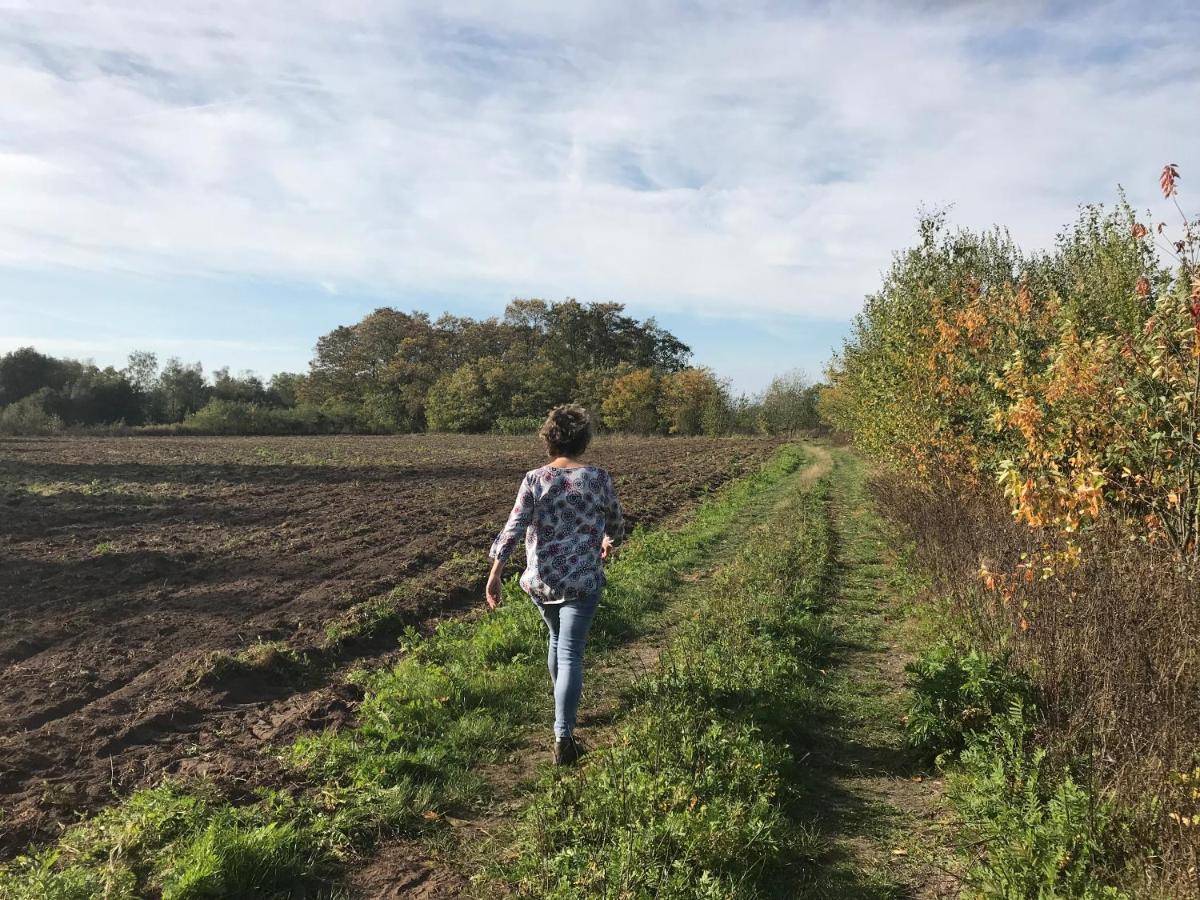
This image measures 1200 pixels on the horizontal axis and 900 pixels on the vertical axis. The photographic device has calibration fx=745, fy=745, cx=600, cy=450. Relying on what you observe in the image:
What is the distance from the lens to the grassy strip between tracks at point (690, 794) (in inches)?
129

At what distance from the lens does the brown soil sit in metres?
4.78

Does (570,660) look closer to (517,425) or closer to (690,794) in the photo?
(690,794)

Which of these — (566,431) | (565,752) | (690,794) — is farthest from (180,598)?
(690,794)

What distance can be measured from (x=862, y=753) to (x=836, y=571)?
582 cm

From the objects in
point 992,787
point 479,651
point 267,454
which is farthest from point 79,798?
point 267,454

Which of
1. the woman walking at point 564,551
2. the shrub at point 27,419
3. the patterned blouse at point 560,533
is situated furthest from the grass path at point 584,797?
the shrub at point 27,419

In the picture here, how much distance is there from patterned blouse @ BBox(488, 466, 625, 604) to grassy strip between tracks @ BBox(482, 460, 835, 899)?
101 centimetres

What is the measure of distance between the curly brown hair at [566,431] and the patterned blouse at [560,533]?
15cm

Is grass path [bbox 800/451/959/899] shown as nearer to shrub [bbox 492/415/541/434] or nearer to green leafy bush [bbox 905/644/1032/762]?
green leafy bush [bbox 905/644/1032/762]

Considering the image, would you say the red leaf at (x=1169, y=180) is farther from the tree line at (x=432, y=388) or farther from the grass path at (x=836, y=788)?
the tree line at (x=432, y=388)

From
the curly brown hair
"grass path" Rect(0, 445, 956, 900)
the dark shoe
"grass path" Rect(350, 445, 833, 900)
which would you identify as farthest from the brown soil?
the curly brown hair

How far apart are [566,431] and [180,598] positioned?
6.48 m

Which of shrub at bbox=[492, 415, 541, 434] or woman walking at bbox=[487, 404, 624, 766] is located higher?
shrub at bbox=[492, 415, 541, 434]

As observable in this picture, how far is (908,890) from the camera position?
3393 millimetres
